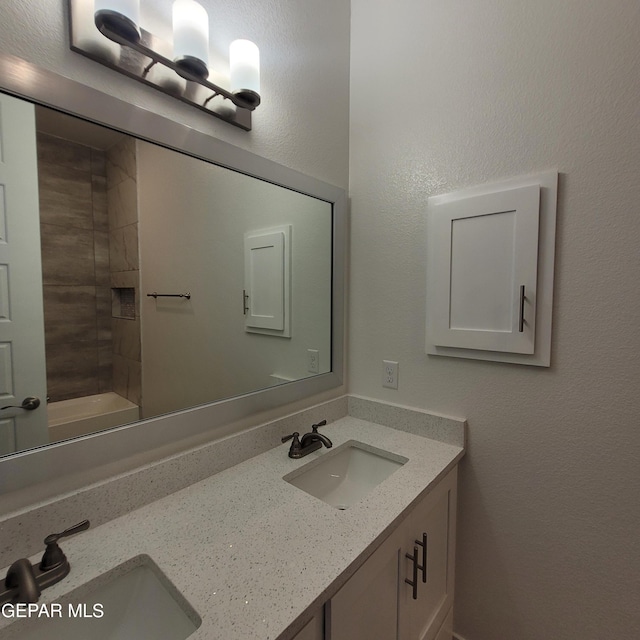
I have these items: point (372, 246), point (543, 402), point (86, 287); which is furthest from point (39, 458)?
point (543, 402)

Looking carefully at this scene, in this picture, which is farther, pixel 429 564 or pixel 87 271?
pixel 429 564

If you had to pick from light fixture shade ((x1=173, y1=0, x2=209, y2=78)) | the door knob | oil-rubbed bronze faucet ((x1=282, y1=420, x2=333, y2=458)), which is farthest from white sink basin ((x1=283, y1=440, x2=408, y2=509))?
light fixture shade ((x1=173, y1=0, x2=209, y2=78))

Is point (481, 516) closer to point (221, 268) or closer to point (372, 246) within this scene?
point (372, 246)

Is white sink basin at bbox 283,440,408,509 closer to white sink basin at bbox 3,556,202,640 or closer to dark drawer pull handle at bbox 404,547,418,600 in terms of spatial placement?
dark drawer pull handle at bbox 404,547,418,600

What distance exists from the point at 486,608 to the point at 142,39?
83.6 inches

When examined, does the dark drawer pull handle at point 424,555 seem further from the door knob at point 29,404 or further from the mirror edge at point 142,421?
the door knob at point 29,404

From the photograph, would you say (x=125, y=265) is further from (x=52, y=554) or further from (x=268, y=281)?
(x=52, y=554)

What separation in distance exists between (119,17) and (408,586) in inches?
64.4

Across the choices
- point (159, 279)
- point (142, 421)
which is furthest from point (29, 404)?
point (159, 279)

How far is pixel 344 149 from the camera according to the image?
1.52 metres

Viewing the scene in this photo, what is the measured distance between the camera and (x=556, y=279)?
1054 millimetres

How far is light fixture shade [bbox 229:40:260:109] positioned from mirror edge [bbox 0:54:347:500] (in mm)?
154

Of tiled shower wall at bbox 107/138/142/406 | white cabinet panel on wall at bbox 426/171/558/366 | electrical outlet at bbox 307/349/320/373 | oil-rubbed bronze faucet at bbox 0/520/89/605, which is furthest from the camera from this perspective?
electrical outlet at bbox 307/349/320/373

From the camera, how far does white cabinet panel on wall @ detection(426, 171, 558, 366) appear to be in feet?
3.49
